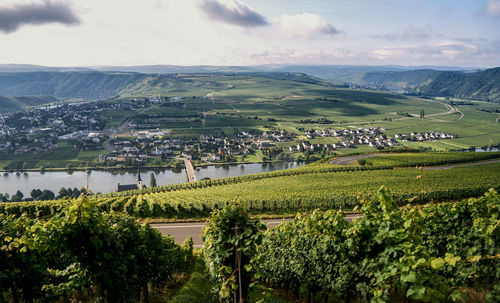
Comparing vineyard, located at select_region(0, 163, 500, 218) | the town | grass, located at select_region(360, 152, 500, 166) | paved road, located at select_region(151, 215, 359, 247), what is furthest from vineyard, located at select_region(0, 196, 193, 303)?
the town

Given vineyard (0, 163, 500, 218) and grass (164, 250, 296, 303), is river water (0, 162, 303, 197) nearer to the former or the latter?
vineyard (0, 163, 500, 218)

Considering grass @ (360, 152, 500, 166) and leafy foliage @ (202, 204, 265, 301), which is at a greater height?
leafy foliage @ (202, 204, 265, 301)

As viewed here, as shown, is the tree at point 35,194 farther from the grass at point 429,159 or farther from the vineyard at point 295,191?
the grass at point 429,159

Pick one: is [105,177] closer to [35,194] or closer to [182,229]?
[35,194]

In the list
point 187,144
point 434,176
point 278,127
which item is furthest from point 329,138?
point 434,176

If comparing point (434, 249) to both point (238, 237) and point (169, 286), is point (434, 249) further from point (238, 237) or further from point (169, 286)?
point (169, 286)

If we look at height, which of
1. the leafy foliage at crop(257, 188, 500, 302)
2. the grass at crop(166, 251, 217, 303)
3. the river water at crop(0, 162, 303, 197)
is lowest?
the river water at crop(0, 162, 303, 197)
